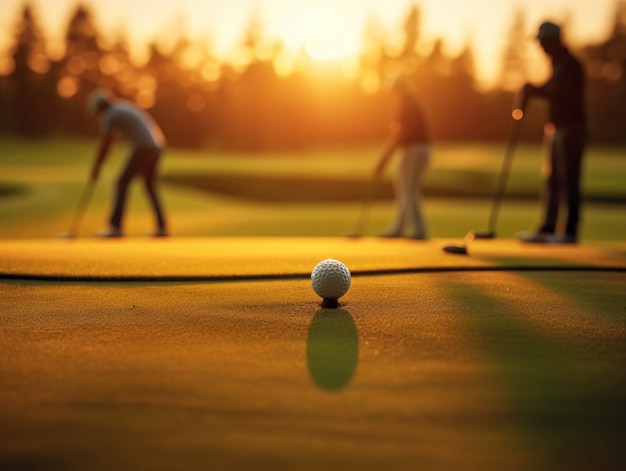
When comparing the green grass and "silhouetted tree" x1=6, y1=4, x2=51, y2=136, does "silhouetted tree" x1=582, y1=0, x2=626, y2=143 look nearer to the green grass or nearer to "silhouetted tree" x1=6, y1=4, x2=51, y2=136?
the green grass

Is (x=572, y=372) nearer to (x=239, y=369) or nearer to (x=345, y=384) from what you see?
(x=345, y=384)

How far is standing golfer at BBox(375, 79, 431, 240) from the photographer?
937cm

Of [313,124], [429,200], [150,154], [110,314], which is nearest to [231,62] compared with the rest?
[313,124]

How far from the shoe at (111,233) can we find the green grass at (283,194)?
3.09 m

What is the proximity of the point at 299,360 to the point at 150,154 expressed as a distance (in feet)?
27.9

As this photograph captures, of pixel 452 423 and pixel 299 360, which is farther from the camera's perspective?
pixel 299 360

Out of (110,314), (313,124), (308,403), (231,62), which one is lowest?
(308,403)

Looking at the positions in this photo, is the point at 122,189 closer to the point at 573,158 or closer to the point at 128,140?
the point at 128,140

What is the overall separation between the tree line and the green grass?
35.8 feet

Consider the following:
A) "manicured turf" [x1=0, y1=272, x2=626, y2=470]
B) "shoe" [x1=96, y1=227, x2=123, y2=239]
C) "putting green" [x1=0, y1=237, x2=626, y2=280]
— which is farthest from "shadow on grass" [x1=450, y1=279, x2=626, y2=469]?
"shoe" [x1=96, y1=227, x2=123, y2=239]

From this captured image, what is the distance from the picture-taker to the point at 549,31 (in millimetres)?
8273

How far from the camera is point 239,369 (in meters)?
2.73

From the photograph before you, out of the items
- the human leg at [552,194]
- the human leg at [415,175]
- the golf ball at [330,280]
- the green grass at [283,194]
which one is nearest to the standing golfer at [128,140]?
the green grass at [283,194]

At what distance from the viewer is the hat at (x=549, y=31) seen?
8.28 metres
